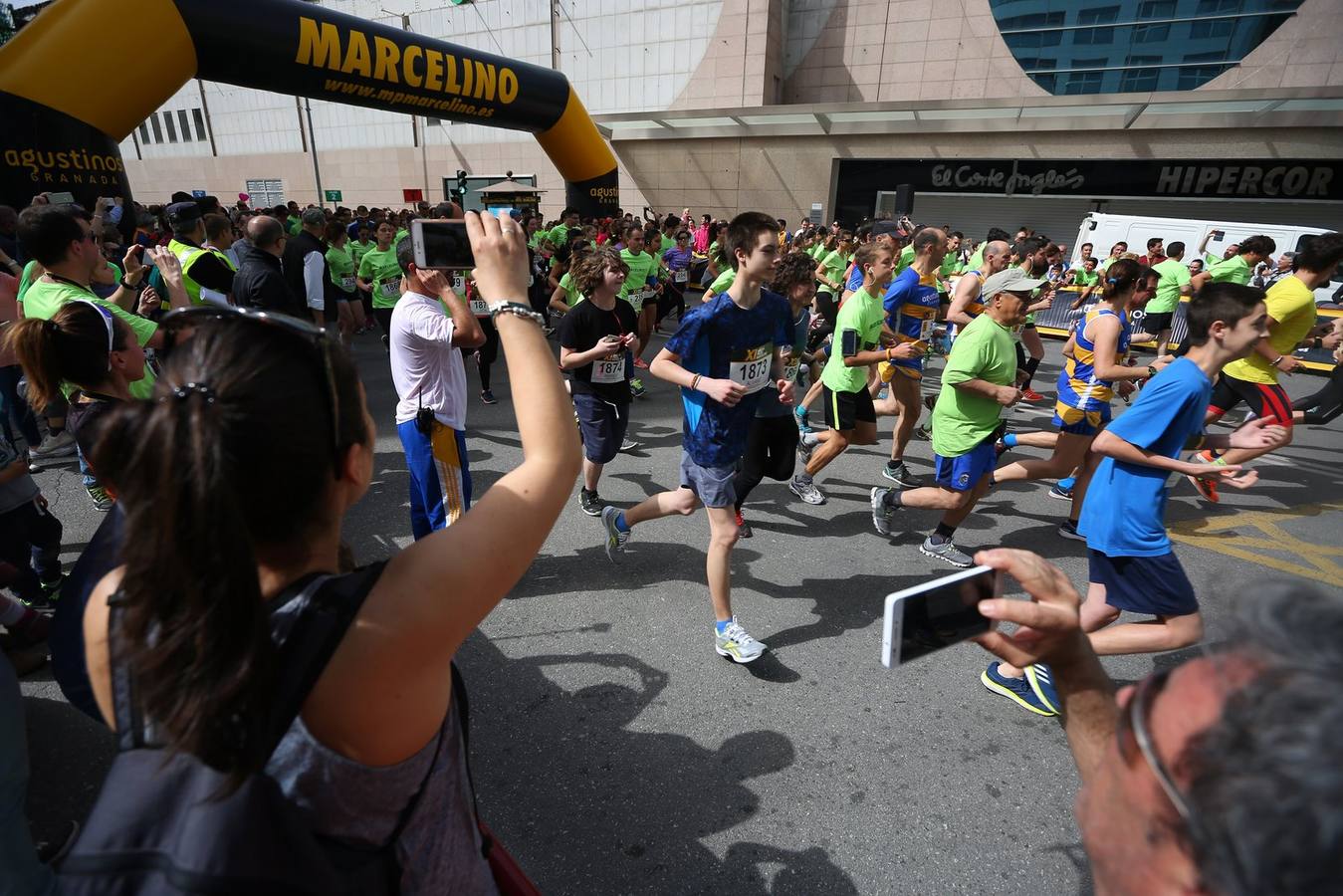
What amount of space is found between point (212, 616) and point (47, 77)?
10.4 metres

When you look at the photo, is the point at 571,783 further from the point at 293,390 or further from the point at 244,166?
the point at 244,166

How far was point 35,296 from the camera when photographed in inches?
133

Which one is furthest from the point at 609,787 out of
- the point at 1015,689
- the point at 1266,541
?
the point at 1266,541

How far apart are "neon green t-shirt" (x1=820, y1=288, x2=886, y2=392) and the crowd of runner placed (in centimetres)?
3

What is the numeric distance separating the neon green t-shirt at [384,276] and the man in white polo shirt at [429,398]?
18.1 feet

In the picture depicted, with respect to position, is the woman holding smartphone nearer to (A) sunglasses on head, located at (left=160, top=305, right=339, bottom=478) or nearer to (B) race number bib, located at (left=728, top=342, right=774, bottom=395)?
(A) sunglasses on head, located at (left=160, top=305, right=339, bottom=478)

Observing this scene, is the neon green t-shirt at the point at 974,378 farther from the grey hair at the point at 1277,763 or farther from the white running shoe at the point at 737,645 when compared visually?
the grey hair at the point at 1277,763

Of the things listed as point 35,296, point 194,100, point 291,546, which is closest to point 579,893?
point 291,546

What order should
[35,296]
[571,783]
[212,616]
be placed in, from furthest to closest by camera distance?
[35,296]
[571,783]
[212,616]

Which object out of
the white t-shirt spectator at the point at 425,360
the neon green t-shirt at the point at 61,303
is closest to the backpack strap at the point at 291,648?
the white t-shirt spectator at the point at 425,360

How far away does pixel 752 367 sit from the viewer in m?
3.32

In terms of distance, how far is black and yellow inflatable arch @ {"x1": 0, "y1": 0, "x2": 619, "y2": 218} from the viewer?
7.33 metres

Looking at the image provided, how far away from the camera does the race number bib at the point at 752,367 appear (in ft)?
10.7

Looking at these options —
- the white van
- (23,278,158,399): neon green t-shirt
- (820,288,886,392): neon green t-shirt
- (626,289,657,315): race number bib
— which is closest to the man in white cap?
(820,288,886,392): neon green t-shirt
